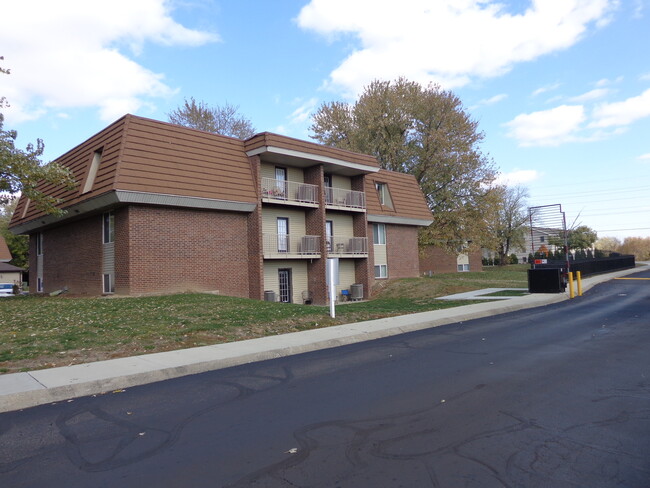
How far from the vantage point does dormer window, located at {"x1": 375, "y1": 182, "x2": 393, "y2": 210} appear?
30781 millimetres

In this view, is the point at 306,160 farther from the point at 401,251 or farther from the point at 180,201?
the point at 401,251

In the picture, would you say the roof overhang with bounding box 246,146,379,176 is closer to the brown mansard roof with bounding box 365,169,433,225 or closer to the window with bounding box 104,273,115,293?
the brown mansard roof with bounding box 365,169,433,225

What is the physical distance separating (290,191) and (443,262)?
26.8 metres

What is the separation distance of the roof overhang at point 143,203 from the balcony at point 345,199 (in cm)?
606

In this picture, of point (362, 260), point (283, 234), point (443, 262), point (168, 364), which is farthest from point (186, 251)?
point (443, 262)

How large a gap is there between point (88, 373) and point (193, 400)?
246 centimetres

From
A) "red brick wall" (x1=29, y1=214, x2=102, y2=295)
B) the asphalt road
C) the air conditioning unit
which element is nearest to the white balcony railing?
the air conditioning unit

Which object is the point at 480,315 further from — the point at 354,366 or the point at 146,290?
the point at 146,290

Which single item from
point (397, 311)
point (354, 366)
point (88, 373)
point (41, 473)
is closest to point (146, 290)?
point (397, 311)

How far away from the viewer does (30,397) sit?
644 cm

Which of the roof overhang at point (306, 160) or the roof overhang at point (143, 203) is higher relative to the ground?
the roof overhang at point (306, 160)

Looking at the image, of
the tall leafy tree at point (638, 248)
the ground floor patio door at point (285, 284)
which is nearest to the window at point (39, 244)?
the ground floor patio door at point (285, 284)

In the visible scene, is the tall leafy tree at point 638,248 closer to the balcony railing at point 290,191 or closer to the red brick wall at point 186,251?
the balcony railing at point 290,191

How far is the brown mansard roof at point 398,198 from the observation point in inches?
1157
